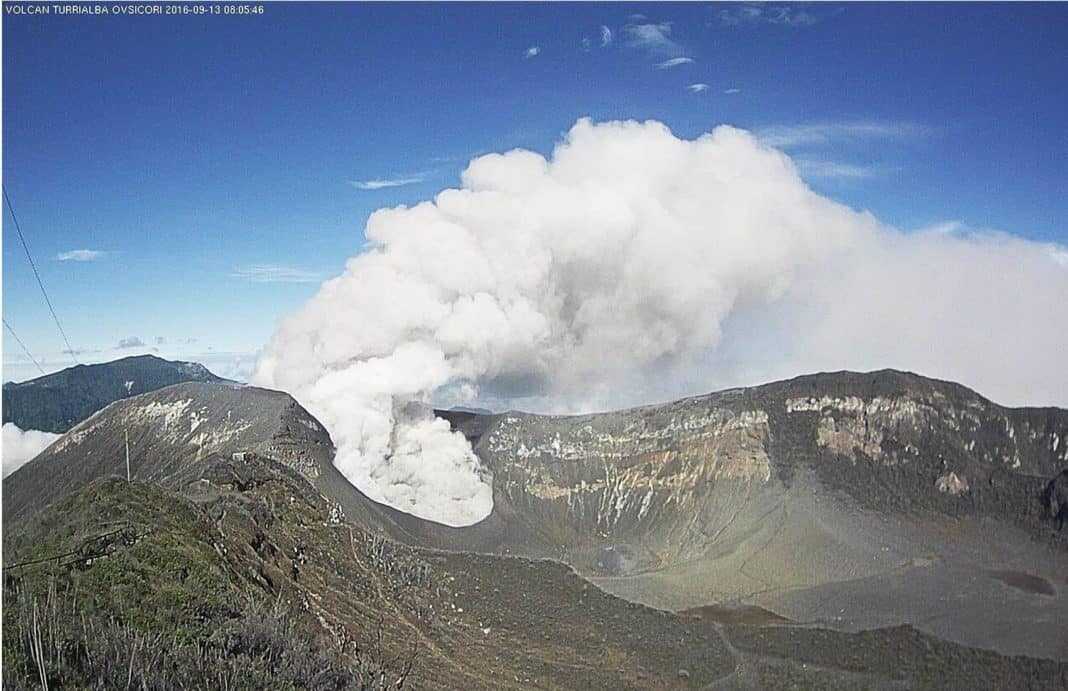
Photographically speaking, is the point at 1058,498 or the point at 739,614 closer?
the point at 739,614

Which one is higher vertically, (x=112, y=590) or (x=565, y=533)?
(x=112, y=590)

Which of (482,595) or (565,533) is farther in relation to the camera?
(565,533)

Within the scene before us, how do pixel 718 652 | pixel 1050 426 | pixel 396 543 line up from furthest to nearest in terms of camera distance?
pixel 1050 426 < pixel 396 543 < pixel 718 652

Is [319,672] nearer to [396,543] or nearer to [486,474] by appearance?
[396,543]

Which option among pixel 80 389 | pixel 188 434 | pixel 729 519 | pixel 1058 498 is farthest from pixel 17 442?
pixel 1058 498

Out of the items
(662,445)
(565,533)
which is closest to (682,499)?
(662,445)

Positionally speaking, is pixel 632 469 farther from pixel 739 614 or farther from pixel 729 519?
pixel 739 614

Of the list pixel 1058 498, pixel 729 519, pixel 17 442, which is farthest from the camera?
pixel 729 519

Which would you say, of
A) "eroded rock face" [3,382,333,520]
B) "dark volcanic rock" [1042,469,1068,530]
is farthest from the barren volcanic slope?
"dark volcanic rock" [1042,469,1068,530]
